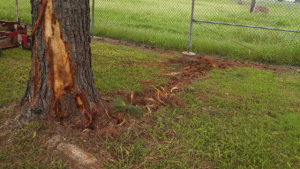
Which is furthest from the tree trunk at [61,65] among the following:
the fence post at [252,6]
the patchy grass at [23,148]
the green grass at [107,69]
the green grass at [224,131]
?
the fence post at [252,6]

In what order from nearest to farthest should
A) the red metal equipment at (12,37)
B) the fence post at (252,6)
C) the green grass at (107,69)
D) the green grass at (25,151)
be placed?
the green grass at (25,151) → the green grass at (107,69) → the red metal equipment at (12,37) → the fence post at (252,6)

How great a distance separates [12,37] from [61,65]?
4015 mm

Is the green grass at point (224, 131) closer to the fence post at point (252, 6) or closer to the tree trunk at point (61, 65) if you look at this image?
the tree trunk at point (61, 65)

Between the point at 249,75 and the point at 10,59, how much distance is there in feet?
16.8

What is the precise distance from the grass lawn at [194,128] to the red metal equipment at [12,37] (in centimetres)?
57

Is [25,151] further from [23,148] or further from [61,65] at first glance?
[61,65]

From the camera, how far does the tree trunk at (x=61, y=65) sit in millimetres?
2734

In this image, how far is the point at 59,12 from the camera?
2.71m

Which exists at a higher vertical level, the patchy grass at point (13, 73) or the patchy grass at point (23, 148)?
the patchy grass at point (13, 73)

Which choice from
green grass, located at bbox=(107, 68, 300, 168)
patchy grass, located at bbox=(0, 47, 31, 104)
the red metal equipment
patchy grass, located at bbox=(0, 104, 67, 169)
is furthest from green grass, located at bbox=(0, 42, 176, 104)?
green grass, located at bbox=(107, 68, 300, 168)

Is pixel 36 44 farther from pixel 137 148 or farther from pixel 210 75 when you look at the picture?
pixel 210 75

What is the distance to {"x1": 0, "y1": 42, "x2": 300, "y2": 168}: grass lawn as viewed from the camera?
267 cm

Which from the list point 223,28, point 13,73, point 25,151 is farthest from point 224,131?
point 223,28

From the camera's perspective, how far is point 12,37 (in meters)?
6.05
